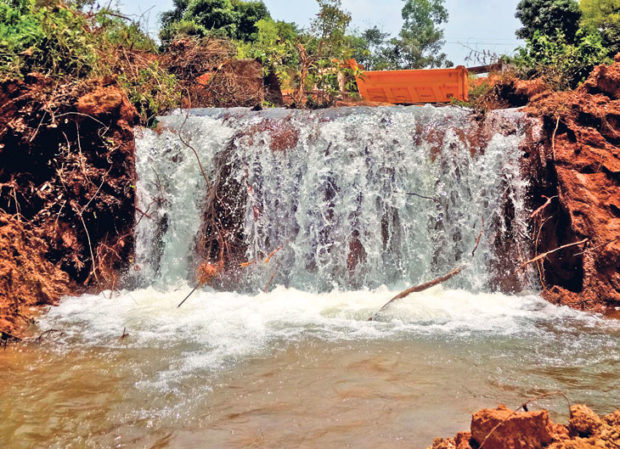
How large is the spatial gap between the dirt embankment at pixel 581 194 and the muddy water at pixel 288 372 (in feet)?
2.24

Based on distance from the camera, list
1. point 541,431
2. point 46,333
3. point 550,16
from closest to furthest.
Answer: point 541,431 → point 46,333 → point 550,16

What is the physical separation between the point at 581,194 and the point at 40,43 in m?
6.41

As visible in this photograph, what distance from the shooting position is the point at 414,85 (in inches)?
410

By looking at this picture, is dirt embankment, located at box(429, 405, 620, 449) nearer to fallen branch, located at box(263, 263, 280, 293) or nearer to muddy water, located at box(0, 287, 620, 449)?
muddy water, located at box(0, 287, 620, 449)

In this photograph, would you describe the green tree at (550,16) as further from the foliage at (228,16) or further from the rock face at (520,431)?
the rock face at (520,431)

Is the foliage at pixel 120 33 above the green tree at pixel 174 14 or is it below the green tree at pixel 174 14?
below

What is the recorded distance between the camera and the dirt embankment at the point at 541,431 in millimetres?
1897

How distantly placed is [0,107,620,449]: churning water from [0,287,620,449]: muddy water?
0.02 m

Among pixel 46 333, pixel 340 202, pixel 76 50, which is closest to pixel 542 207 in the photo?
pixel 340 202

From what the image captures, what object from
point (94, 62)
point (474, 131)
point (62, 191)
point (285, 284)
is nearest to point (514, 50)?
point (474, 131)

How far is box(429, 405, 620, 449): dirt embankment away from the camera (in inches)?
74.7

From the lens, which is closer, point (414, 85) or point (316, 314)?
point (316, 314)

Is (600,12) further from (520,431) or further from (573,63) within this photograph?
(520,431)

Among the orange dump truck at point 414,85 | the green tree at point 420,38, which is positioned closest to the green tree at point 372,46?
the green tree at point 420,38
